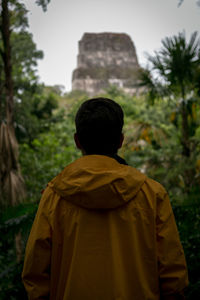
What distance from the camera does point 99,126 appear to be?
3.32 ft

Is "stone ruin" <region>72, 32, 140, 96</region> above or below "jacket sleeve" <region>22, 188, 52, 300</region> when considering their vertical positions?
above

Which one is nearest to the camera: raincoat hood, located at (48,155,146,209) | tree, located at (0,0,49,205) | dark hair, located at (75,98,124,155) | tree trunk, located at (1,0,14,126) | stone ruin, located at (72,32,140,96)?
raincoat hood, located at (48,155,146,209)

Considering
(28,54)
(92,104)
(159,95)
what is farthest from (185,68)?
(28,54)

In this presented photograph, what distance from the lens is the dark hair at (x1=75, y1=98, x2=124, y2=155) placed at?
101cm

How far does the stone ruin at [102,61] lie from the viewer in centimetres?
4031

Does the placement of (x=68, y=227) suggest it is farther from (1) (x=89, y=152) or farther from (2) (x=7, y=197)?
(2) (x=7, y=197)

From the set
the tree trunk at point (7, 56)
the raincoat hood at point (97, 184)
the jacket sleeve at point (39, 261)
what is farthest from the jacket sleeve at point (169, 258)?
the tree trunk at point (7, 56)

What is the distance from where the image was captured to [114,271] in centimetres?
89

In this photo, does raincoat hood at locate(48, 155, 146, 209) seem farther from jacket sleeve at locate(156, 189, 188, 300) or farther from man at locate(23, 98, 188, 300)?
jacket sleeve at locate(156, 189, 188, 300)

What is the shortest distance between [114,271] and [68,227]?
0.22 meters

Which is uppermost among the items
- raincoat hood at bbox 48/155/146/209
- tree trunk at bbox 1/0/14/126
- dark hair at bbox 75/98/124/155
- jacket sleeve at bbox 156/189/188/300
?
tree trunk at bbox 1/0/14/126

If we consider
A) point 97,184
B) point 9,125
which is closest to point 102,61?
point 9,125

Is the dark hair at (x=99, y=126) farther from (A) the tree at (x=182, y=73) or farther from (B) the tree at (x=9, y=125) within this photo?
(A) the tree at (x=182, y=73)

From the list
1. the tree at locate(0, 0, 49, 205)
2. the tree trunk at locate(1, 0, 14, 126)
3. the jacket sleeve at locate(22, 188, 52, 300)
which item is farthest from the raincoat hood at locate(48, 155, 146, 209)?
the tree trunk at locate(1, 0, 14, 126)
